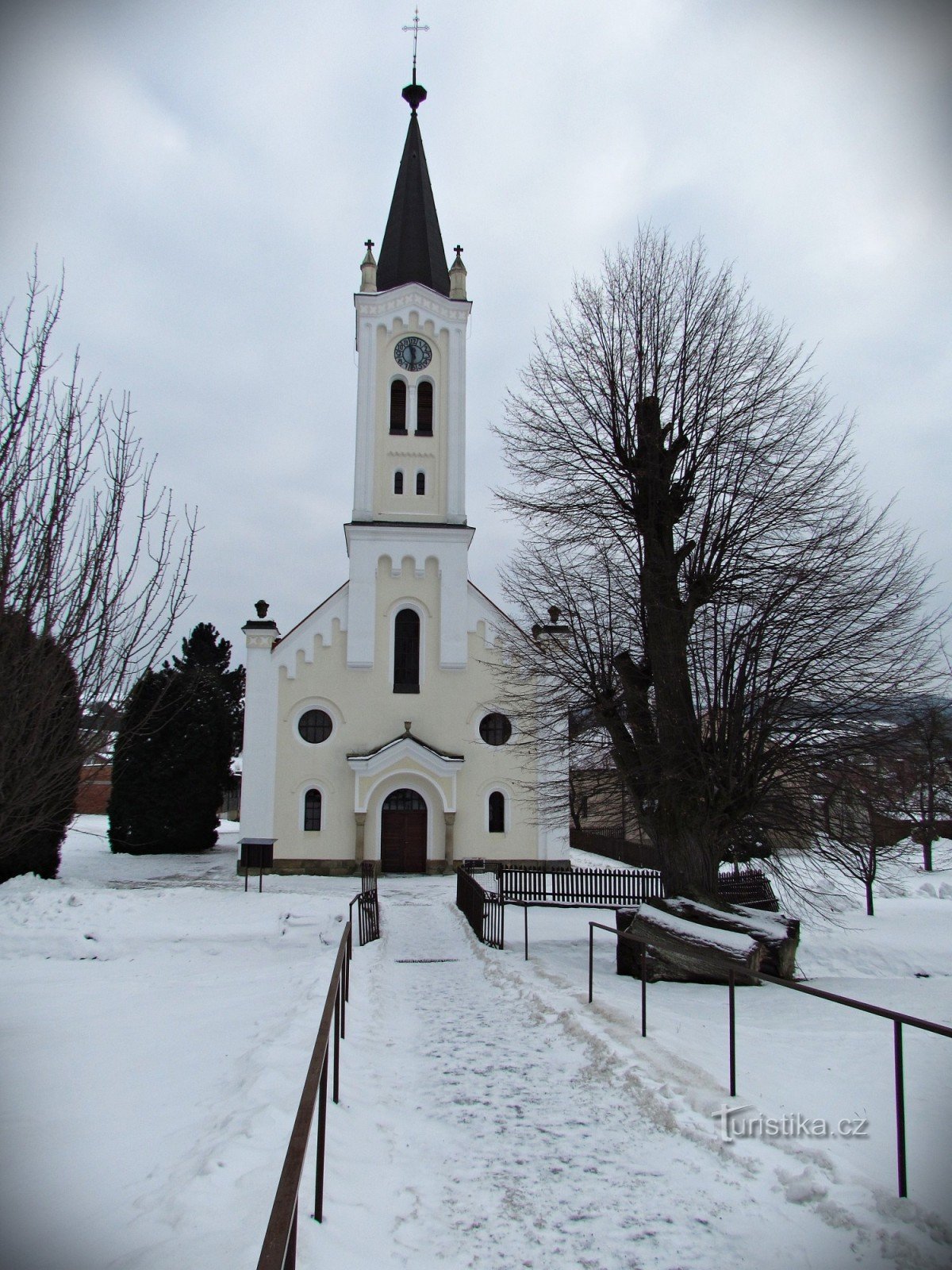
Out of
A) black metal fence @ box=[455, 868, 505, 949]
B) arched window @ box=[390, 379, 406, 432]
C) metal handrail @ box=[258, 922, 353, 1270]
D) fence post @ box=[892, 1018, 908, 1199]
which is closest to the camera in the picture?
metal handrail @ box=[258, 922, 353, 1270]

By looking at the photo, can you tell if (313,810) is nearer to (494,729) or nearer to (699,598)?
(494,729)

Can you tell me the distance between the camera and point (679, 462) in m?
12.9

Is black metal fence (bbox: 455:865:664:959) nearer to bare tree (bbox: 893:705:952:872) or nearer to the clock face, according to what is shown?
bare tree (bbox: 893:705:952:872)

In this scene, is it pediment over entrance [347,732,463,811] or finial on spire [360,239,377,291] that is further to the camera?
finial on spire [360,239,377,291]

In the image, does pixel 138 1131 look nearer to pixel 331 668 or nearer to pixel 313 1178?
pixel 313 1178

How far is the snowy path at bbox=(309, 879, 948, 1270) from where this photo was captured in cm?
372

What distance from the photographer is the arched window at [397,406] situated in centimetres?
2870

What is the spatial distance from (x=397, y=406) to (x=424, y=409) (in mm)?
936

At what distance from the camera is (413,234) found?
3081 cm

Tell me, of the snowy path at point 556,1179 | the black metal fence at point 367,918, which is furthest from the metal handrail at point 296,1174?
the black metal fence at point 367,918

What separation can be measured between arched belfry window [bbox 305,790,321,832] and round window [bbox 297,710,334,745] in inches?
59.8

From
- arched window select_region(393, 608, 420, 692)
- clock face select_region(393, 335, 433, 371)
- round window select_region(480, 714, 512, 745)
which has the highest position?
clock face select_region(393, 335, 433, 371)
